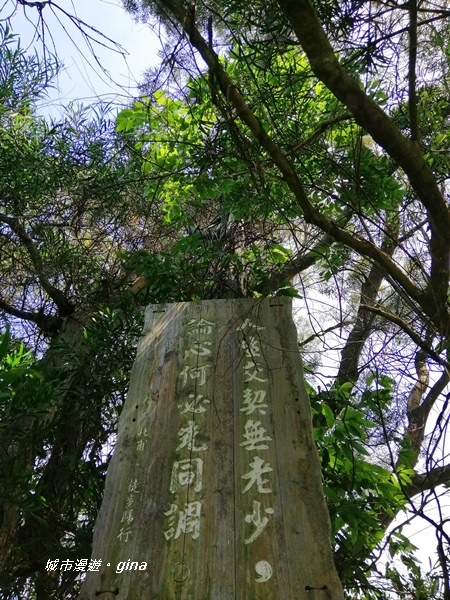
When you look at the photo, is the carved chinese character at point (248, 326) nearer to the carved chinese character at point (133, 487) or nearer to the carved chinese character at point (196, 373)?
the carved chinese character at point (196, 373)

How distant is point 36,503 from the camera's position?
212cm

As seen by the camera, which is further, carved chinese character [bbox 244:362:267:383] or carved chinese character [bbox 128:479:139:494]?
carved chinese character [bbox 244:362:267:383]

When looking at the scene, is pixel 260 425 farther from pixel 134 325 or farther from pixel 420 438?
pixel 420 438

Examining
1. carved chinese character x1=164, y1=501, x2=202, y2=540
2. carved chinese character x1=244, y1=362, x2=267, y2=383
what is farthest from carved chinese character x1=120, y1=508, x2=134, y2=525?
carved chinese character x1=244, y1=362, x2=267, y2=383

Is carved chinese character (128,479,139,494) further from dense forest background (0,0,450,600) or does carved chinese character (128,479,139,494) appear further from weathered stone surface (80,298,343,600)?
dense forest background (0,0,450,600)

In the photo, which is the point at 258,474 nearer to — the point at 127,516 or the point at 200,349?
the point at 127,516

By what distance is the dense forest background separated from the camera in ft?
5.86

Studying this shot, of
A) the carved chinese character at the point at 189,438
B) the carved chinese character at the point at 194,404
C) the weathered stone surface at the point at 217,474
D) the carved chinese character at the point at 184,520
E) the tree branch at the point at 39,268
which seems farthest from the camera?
the tree branch at the point at 39,268

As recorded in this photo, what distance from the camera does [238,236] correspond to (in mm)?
3504

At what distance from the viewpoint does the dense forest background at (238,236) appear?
1787 millimetres

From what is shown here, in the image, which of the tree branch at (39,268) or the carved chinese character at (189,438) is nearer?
the carved chinese character at (189,438)

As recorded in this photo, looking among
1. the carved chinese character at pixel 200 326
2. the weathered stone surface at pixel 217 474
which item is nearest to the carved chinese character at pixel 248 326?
the weathered stone surface at pixel 217 474

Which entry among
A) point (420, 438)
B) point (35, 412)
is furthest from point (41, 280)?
point (420, 438)

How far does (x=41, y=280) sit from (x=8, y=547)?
1485mm
